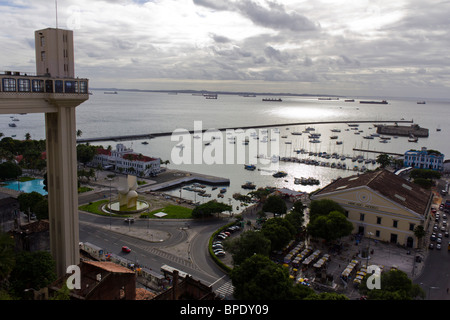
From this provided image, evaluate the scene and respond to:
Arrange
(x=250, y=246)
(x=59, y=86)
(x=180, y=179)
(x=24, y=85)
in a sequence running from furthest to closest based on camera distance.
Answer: (x=180, y=179), (x=250, y=246), (x=59, y=86), (x=24, y=85)

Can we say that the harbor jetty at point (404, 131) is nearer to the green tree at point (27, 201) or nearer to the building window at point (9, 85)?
the green tree at point (27, 201)

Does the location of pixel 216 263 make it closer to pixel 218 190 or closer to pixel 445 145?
pixel 218 190

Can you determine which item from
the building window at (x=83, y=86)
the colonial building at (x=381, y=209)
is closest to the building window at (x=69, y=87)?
the building window at (x=83, y=86)

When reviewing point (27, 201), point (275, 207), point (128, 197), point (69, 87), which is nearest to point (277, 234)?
point (275, 207)

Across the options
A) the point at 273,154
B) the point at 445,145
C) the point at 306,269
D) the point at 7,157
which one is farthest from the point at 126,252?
the point at 445,145

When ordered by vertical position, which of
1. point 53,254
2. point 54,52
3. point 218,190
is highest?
point 54,52

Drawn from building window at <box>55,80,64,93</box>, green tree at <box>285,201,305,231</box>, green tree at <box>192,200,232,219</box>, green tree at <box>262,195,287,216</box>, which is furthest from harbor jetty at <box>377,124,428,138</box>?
building window at <box>55,80,64,93</box>

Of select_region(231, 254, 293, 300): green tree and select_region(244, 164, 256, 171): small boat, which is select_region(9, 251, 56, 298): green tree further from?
select_region(244, 164, 256, 171): small boat

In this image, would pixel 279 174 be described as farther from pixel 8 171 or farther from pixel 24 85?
pixel 24 85
